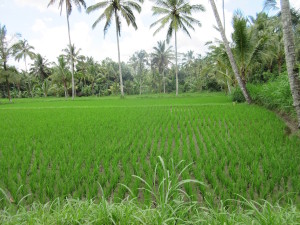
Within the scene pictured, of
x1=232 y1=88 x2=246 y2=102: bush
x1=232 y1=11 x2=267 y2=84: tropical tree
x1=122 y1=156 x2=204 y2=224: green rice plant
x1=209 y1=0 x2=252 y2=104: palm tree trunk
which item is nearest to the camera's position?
x1=122 y1=156 x2=204 y2=224: green rice plant

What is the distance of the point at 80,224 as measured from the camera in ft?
4.40

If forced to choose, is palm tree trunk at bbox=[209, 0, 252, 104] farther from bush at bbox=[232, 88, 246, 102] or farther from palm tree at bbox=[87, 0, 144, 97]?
palm tree at bbox=[87, 0, 144, 97]

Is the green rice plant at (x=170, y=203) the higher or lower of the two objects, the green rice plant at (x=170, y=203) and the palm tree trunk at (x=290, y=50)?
the lower

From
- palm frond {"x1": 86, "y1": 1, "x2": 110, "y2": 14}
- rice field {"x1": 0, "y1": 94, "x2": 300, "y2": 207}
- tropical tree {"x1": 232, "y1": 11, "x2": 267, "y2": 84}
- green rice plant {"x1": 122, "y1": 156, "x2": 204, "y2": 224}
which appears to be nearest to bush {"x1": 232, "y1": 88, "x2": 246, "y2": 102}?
tropical tree {"x1": 232, "y1": 11, "x2": 267, "y2": 84}

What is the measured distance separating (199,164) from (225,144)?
122cm

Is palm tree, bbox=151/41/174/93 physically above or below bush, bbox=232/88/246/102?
above

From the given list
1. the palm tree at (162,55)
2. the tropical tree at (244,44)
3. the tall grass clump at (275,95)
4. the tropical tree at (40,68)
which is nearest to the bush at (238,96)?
the tall grass clump at (275,95)

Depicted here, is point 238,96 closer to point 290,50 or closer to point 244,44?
point 244,44

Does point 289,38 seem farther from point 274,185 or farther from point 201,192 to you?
point 201,192

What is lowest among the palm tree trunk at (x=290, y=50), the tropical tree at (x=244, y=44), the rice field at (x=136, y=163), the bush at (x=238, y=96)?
the rice field at (x=136, y=163)

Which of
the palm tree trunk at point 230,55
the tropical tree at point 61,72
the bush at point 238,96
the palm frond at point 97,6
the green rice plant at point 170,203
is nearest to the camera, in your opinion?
the green rice plant at point 170,203

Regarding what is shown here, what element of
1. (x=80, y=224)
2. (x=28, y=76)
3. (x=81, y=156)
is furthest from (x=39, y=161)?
(x=28, y=76)

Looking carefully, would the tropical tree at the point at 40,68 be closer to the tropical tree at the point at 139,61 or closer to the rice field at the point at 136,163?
the tropical tree at the point at 139,61

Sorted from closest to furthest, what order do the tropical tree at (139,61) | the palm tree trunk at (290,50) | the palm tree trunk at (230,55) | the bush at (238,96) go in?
the palm tree trunk at (290,50)
the palm tree trunk at (230,55)
the bush at (238,96)
the tropical tree at (139,61)
